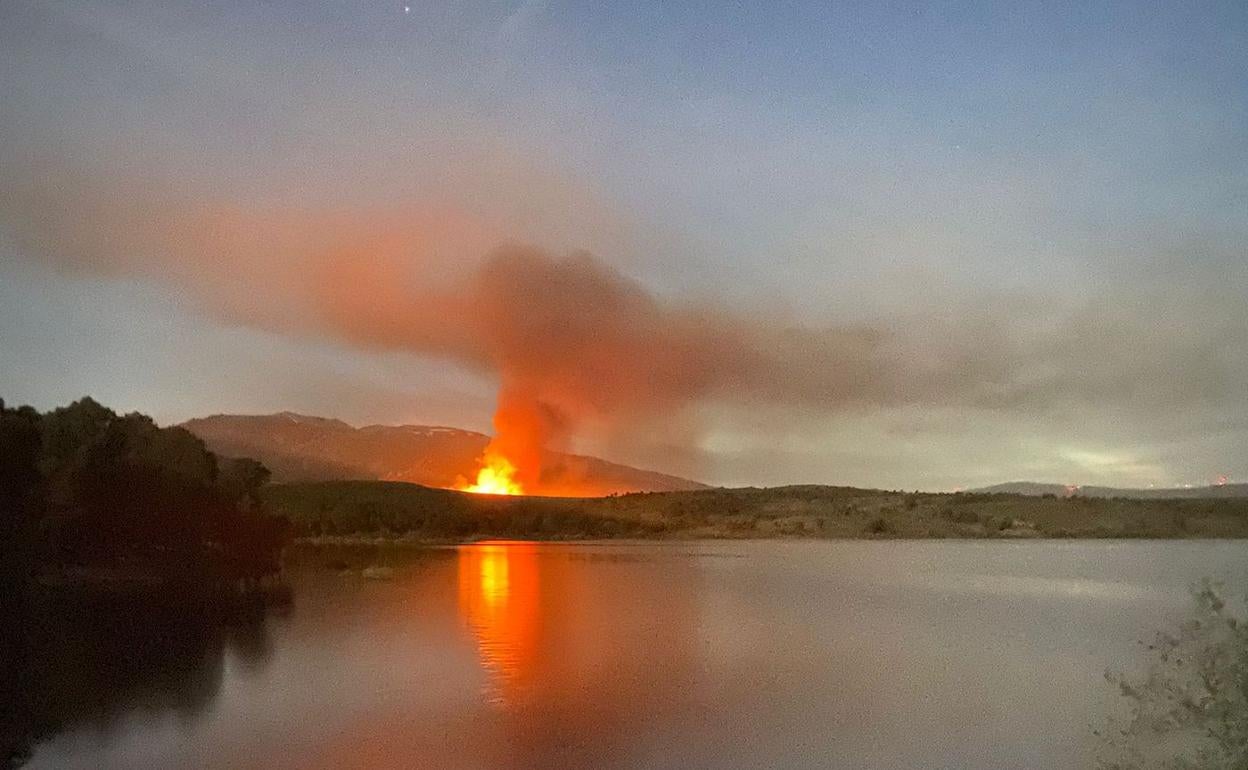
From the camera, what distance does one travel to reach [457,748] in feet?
51.7

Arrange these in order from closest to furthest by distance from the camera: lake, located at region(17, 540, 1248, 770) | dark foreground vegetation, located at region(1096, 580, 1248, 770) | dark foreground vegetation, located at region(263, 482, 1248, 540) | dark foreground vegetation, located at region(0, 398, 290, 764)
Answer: dark foreground vegetation, located at region(1096, 580, 1248, 770) → lake, located at region(17, 540, 1248, 770) → dark foreground vegetation, located at region(0, 398, 290, 764) → dark foreground vegetation, located at region(263, 482, 1248, 540)

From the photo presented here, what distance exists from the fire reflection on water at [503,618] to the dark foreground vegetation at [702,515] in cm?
5185

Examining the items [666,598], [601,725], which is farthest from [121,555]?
[601,725]

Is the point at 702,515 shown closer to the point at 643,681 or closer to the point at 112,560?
the point at 112,560

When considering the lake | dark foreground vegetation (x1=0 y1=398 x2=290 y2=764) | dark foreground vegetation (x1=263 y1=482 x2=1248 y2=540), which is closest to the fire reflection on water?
the lake

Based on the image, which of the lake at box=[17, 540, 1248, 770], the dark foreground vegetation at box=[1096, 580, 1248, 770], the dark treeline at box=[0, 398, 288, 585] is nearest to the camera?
the dark foreground vegetation at box=[1096, 580, 1248, 770]

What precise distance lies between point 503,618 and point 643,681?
551 inches

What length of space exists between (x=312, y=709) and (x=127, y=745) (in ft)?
12.1

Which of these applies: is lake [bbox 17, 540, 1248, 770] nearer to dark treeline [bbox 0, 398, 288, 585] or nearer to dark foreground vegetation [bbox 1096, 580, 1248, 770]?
dark foreground vegetation [bbox 1096, 580, 1248, 770]

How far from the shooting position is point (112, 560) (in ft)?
144

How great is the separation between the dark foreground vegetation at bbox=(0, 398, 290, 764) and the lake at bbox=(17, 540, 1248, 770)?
2.32 ft

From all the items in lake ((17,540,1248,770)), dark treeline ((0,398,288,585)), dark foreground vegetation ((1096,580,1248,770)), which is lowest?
lake ((17,540,1248,770))

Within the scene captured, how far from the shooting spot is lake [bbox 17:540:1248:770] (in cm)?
1577

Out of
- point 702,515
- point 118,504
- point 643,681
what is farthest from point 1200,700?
point 702,515
